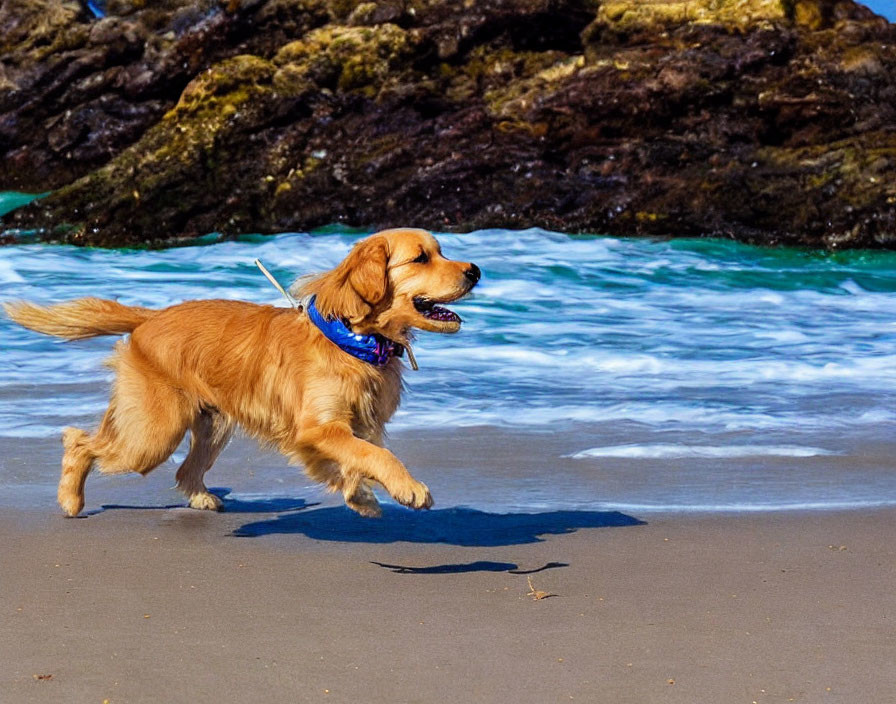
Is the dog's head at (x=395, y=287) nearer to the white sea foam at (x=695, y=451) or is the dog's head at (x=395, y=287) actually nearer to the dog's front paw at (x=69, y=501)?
the dog's front paw at (x=69, y=501)

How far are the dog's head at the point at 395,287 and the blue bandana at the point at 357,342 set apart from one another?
26 mm

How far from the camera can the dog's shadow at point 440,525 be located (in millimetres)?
4535

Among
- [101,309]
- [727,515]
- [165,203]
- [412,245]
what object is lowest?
[165,203]

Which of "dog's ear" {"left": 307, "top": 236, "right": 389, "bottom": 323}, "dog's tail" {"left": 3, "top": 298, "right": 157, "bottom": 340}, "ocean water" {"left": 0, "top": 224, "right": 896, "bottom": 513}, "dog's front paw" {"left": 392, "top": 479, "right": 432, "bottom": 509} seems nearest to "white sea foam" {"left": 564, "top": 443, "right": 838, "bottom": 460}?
"ocean water" {"left": 0, "top": 224, "right": 896, "bottom": 513}

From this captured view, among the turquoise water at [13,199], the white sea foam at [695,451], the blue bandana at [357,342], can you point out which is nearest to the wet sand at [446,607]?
the blue bandana at [357,342]

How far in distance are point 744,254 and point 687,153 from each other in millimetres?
2120

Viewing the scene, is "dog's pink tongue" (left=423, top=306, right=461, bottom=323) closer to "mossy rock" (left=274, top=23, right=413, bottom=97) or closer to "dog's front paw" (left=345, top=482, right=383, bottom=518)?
"dog's front paw" (left=345, top=482, right=383, bottom=518)

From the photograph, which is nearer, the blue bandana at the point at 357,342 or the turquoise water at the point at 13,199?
the blue bandana at the point at 357,342

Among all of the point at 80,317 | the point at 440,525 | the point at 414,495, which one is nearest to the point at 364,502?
the point at 440,525

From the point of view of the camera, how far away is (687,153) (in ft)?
56.2

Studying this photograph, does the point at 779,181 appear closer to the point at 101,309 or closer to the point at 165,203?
the point at 165,203

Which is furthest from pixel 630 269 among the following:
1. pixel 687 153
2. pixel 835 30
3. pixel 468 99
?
pixel 835 30

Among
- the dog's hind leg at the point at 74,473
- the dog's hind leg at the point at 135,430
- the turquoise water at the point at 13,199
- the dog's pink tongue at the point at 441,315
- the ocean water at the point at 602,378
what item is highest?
the dog's pink tongue at the point at 441,315

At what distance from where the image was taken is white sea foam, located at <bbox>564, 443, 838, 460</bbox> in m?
5.89
